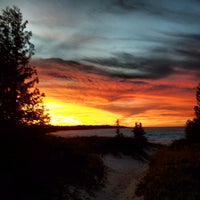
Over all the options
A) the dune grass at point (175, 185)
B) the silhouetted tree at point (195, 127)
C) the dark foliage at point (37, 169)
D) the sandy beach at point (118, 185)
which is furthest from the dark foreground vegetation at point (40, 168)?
the silhouetted tree at point (195, 127)

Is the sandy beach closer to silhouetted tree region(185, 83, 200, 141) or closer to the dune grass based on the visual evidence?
the dune grass

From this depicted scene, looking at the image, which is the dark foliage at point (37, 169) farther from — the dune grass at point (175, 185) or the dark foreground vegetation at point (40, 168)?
the dune grass at point (175, 185)

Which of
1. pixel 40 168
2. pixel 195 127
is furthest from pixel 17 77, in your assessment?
pixel 195 127

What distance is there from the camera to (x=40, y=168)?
18.5 metres

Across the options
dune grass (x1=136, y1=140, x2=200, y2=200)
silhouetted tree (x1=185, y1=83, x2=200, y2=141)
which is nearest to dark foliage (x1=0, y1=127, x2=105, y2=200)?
dune grass (x1=136, y1=140, x2=200, y2=200)

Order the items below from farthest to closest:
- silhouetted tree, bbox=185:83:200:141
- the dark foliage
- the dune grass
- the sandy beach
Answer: silhouetted tree, bbox=185:83:200:141
the sandy beach
the dune grass
the dark foliage

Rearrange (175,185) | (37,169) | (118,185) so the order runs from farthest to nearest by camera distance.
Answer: (118,185) → (175,185) → (37,169)

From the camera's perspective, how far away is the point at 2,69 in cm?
2002

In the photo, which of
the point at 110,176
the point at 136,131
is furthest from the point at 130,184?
the point at 136,131

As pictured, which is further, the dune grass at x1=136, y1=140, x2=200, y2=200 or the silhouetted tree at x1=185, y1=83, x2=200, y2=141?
the silhouetted tree at x1=185, y1=83, x2=200, y2=141

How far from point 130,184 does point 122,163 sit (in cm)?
1310

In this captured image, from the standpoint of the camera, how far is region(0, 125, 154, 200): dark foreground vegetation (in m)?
16.1

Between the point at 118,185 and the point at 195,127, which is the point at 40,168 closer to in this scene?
the point at 118,185

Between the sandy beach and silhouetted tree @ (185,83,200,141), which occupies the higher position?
silhouetted tree @ (185,83,200,141)
